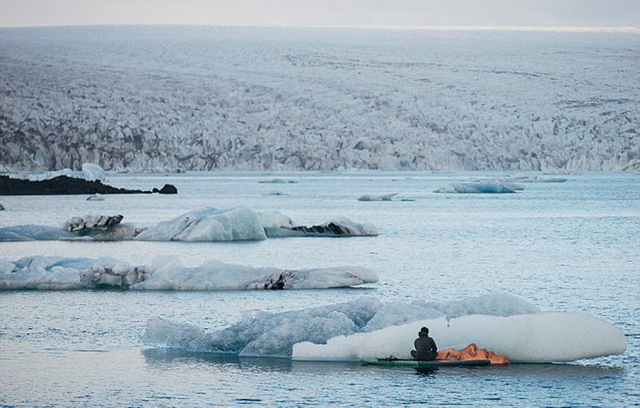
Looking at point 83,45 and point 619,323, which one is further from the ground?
point 83,45

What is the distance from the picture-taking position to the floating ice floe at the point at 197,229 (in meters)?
19.5

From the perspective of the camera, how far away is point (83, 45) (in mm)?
72562

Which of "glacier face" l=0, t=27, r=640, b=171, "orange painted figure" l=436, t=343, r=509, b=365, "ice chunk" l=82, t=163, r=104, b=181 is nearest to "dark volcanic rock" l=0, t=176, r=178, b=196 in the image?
"ice chunk" l=82, t=163, r=104, b=181

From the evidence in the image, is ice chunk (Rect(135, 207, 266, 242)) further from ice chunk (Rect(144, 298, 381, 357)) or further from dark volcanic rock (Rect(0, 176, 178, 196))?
dark volcanic rock (Rect(0, 176, 178, 196))

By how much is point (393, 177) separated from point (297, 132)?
16505 mm

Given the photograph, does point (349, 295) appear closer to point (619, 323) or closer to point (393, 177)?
point (619, 323)

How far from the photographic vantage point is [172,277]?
12938mm

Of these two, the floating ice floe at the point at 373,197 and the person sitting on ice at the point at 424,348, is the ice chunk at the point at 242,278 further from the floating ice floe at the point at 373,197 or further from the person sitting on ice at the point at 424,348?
the floating ice floe at the point at 373,197

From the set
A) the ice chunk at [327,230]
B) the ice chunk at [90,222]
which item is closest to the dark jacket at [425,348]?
the ice chunk at [327,230]

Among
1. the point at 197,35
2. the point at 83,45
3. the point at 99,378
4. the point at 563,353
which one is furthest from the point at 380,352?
the point at 197,35

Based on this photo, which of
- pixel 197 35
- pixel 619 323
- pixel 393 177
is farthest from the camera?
pixel 197 35

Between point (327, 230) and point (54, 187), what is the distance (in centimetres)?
2305

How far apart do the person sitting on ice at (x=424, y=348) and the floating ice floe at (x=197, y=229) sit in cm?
Result: 1141

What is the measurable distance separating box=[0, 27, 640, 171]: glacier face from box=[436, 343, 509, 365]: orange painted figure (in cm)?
4534
